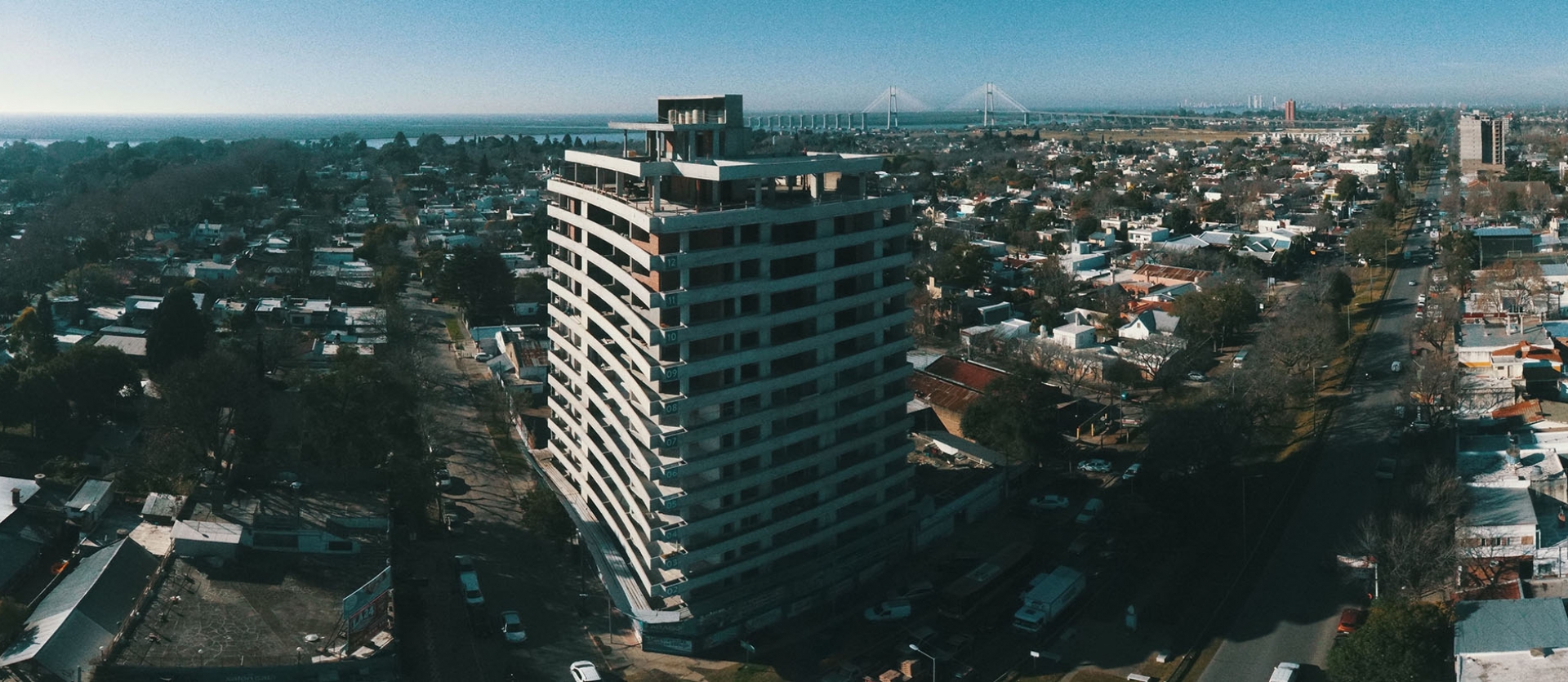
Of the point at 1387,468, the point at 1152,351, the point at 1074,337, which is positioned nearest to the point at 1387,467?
the point at 1387,468

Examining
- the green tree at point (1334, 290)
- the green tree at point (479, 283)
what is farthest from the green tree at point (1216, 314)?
the green tree at point (479, 283)

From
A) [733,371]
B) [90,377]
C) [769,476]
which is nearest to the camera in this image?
[733,371]

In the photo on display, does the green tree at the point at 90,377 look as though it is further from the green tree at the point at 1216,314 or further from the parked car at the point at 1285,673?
the green tree at the point at 1216,314

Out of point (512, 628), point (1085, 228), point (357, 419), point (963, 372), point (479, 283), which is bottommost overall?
point (512, 628)

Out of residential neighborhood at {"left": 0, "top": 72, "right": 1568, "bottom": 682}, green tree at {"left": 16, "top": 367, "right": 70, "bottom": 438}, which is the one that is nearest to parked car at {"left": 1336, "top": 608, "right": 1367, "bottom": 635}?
residential neighborhood at {"left": 0, "top": 72, "right": 1568, "bottom": 682}

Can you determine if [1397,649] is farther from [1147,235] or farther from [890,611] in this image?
[1147,235]
